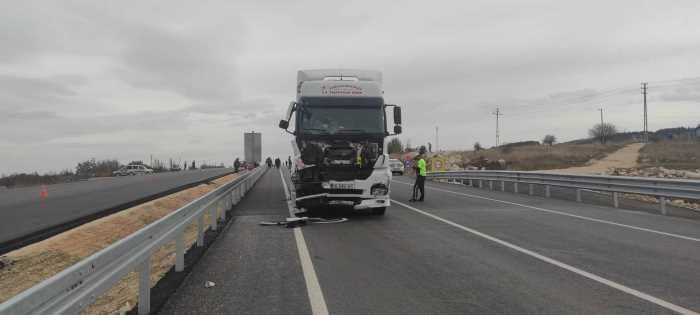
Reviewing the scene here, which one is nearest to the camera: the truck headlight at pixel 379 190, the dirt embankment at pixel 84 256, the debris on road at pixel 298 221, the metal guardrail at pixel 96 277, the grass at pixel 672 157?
the metal guardrail at pixel 96 277

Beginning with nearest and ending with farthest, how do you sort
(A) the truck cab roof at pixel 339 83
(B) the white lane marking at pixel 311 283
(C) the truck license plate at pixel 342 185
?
1. (B) the white lane marking at pixel 311 283
2. (C) the truck license plate at pixel 342 185
3. (A) the truck cab roof at pixel 339 83

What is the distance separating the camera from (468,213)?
43.9ft

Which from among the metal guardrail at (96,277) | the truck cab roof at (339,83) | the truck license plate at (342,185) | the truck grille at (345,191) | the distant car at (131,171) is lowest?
the metal guardrail at (96,277)

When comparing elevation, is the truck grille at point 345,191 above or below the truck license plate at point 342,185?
below

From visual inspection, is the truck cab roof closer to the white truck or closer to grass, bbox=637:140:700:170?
the white truck

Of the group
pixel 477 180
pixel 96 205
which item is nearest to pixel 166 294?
pixel 96 205

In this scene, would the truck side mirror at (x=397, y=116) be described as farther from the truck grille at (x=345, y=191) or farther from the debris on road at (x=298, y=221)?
the debris on road at (x=298, y=221)

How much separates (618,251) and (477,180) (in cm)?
1992

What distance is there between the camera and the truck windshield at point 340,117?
41.1ft

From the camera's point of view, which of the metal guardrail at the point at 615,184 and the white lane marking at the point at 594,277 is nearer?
the white lane marking at the point at 594,277

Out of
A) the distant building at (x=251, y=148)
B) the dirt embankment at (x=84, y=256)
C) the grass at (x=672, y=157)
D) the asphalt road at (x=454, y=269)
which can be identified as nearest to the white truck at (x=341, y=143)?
the asphalt road at (x=454, y=269)

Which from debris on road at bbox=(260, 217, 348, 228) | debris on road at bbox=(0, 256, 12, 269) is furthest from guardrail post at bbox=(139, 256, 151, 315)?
debris on road at bbox=(0, 256, 12, 269)

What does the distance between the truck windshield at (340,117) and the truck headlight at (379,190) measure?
1368 millimetres

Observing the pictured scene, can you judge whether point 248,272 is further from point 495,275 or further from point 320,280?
point 495,275
